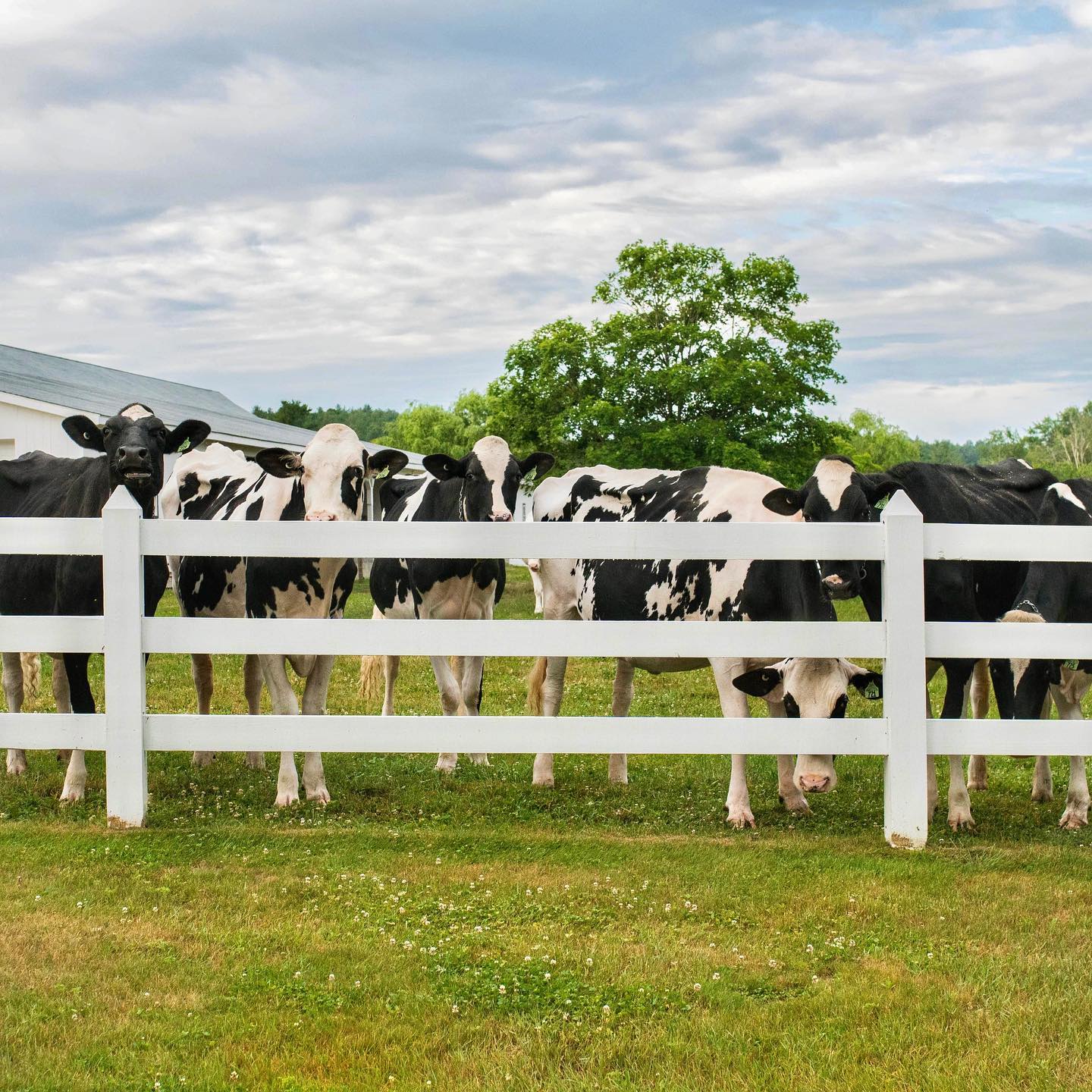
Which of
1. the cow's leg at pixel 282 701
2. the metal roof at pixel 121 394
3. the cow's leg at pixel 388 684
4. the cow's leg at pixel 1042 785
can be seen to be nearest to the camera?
the cow's leg at pixel 282 701

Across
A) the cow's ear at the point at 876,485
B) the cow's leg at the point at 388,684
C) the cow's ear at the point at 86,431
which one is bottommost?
the cow's leg at the point at 388,684

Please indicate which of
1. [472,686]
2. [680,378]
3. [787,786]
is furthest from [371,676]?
[680,378]

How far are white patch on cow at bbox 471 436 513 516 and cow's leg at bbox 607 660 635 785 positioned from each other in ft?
4.73

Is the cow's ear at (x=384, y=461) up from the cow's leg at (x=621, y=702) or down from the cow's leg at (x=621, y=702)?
up

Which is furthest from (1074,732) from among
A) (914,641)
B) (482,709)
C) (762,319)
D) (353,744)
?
(762,319)

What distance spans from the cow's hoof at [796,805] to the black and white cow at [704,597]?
10 millimetres

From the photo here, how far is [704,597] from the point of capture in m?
8.08

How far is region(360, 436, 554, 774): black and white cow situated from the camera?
30.7 feet

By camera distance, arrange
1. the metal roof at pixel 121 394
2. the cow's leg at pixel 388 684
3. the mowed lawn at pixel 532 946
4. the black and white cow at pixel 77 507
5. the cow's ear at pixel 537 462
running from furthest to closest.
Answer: the metal roof at pixel 121 394
the cow's leg at pixel 388 684
the cow's ear at pixel 537 462
the black and white cow at pixel 77 507
the mowed lawn at pixel 532 946

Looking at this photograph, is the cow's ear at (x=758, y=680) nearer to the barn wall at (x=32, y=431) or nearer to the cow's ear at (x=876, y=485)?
the cow's ear at (x=876, y=485)

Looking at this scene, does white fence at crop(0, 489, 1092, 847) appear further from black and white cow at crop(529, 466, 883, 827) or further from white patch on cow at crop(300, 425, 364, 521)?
white patch on cow at crop(300, 425, 364, 521)

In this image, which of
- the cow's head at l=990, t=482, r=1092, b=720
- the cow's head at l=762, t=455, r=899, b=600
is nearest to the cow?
the cow's head at l=762, t=455, r=899, b=600

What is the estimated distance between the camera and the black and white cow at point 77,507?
26.2 feet

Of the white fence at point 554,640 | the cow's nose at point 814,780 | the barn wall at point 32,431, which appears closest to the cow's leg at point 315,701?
the white fence at point 554,640
